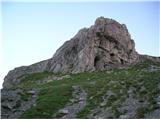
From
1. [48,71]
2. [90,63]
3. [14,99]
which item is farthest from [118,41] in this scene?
[14,99]

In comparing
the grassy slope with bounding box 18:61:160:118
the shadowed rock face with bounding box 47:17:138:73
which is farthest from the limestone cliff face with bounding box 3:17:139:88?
the grassy slope with bounding box 18:61:160:118

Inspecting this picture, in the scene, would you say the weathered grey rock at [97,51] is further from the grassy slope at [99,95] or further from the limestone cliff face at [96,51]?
the grassy slope at [99,95]

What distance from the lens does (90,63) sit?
275 feet

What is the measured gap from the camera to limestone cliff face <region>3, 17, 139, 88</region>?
85.8 meters

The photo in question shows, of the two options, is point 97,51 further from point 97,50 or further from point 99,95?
point 99,95

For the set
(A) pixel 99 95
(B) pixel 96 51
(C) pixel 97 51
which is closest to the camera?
(A) pixel 99 95

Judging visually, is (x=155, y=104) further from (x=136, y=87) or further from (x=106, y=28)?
(x=106, y=28)

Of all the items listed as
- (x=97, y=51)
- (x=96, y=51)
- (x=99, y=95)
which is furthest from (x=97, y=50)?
(x=99, y=95)

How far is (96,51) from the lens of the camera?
8775 centimetres

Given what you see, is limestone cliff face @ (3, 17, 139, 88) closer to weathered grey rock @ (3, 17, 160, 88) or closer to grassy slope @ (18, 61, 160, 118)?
weathered grey rock @ (3, 17, 160, 88)

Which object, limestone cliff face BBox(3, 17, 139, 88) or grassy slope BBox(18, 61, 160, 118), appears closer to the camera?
grassy slope BBox(18, 61, 160, 118)

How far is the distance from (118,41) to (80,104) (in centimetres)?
5345

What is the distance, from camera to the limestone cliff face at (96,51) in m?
85.8

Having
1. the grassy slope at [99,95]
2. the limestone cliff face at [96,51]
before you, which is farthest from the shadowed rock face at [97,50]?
the grassy slope at [99,95]
